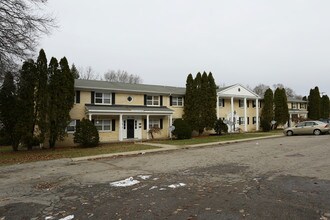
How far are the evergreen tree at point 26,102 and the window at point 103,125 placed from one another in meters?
6.59

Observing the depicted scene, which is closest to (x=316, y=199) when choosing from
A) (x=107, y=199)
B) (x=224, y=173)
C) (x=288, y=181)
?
(x=288, y=181)

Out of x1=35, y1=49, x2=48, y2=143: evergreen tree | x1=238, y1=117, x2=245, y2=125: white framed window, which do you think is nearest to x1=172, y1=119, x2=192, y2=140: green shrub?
x1=35, y1=49, x2=48, y2=143: evergreen tree

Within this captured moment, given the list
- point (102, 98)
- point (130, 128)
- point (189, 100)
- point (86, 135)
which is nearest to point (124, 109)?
point (102, 98)

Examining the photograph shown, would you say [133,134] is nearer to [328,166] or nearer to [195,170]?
[195,170]

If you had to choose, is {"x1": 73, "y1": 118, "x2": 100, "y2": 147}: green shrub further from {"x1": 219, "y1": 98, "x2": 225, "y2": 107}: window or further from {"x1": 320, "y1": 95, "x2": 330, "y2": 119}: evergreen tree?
{"x1": 320, "y1": 95, "x2": 330, "y2": 119}: evergreen tree

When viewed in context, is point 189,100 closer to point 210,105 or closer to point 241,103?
point 210,105

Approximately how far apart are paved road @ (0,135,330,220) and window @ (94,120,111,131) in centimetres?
1491

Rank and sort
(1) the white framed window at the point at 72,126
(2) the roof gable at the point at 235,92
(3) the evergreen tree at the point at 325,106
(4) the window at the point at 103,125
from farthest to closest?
(3) the evergreen tree at the point at 325,106 → (2) the roof gable at the point at 235,92 → (4) the window at the point at 103,125 → (1) the white framed window at the point at 72,126

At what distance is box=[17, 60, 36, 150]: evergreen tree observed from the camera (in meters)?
20.6

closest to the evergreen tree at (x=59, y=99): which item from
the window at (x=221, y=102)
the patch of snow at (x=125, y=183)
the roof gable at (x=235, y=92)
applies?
the patch of snow at (x=125, y=183)

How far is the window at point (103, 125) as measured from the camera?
88.3 ft

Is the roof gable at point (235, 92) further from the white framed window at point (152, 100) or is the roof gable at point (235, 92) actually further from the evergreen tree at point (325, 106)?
the evergreen tree at point (325, 106)

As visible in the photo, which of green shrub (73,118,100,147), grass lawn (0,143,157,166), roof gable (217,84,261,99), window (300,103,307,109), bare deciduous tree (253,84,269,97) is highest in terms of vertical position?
bare deciduous tree (253,84,269,97)

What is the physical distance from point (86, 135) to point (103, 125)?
4669 millimetres
